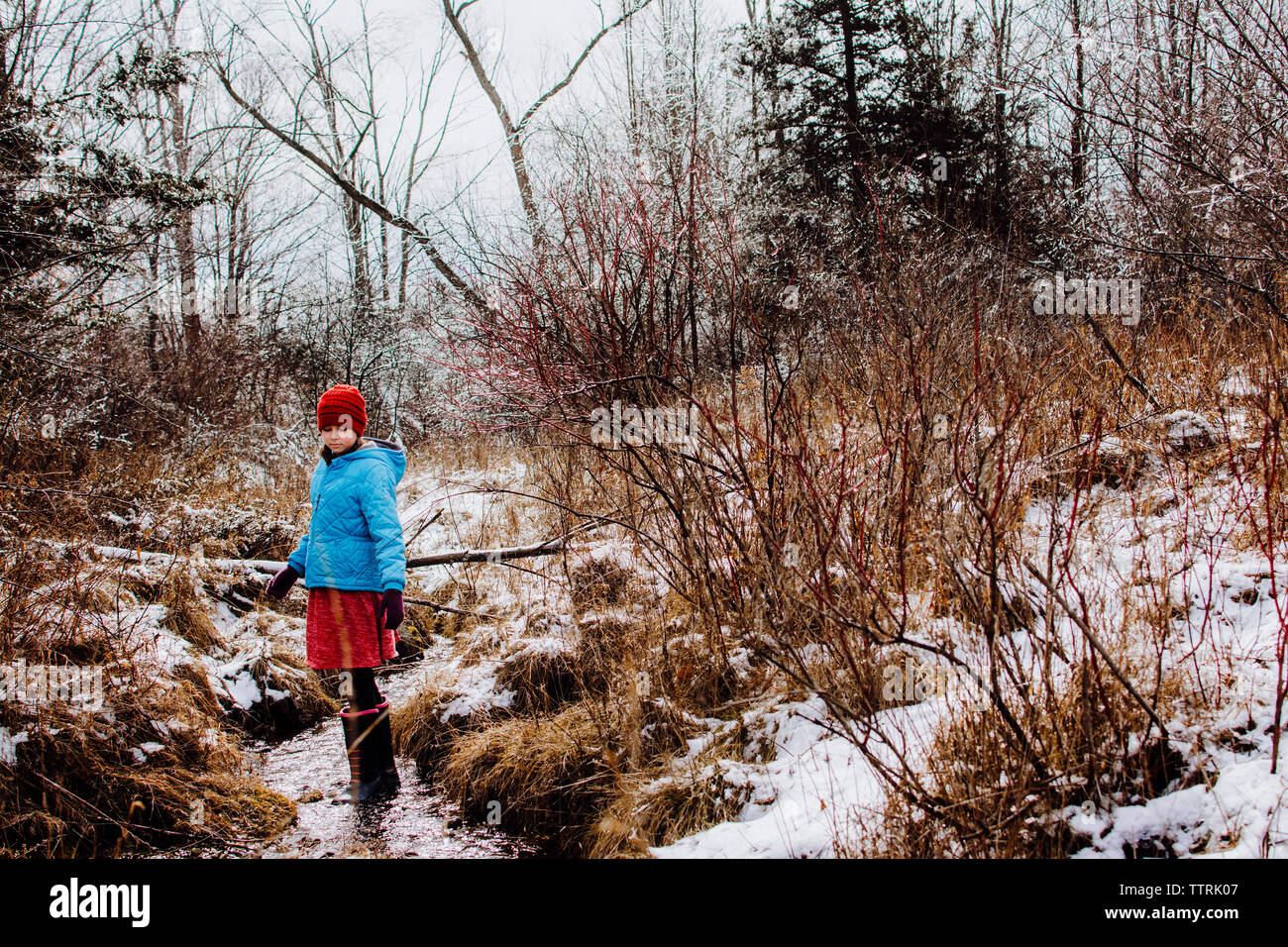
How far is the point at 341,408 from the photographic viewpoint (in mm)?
3189

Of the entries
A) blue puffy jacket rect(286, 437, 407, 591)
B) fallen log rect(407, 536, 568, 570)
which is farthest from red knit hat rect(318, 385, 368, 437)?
fallen log rect(407, 536, 568, 570)

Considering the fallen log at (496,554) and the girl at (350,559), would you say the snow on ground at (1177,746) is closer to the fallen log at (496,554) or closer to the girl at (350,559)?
the girl at (350,559)

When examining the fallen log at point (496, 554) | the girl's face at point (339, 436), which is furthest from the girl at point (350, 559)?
the fallen log at point (496, 554)

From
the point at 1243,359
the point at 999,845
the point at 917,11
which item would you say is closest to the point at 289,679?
the point at 999,845

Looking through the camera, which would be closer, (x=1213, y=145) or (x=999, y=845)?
(x=999, y=845)

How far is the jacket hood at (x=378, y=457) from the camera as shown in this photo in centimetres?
319

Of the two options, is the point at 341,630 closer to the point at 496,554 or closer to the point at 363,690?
the point at 363,690

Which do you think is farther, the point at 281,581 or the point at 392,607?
the point at 281,581

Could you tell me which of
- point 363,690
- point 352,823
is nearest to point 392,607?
point 363,690

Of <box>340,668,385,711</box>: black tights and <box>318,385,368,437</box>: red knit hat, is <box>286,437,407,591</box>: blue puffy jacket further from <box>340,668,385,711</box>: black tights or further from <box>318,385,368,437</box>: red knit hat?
<box>340,668,385,711</box>: black tights

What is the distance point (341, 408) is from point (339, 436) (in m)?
0.13
